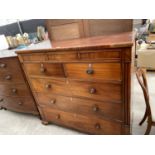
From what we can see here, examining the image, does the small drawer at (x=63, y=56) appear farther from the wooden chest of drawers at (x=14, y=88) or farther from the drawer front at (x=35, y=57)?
the wooden chest of drawers at (x=14, y=88)

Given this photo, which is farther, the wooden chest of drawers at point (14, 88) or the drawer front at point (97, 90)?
the wooden chest of drawers at point (14, 88)

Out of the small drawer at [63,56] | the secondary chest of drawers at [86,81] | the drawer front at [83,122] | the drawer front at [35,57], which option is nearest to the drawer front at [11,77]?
the secondary chest of drawers at [86,81]

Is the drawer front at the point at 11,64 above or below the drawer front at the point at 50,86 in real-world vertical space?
above

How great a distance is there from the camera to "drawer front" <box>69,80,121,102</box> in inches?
39.4

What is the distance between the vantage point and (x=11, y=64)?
4.85ft

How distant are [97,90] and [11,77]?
3.79ft

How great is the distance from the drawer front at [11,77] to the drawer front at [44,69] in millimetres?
260

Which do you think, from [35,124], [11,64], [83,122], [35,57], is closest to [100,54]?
[35,57]

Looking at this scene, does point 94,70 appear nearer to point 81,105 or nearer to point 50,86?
point 81,105

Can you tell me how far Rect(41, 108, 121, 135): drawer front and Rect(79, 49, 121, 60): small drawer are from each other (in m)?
0.64

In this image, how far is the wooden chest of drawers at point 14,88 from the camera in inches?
59.1

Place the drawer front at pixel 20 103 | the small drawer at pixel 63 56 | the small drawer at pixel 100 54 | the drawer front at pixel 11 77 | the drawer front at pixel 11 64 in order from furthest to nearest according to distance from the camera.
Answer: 1. the drawer front at pixel 20 103
2. the drawer front at pixel 11 77
3. the drawer front at pixel 11 64
4. the small drawer at pixel 63 56
5. the small drawer at pixel 100 54
